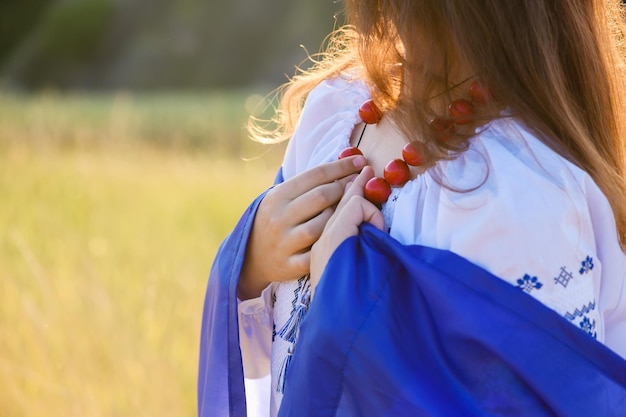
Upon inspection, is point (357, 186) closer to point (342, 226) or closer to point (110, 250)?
point (342, 226)

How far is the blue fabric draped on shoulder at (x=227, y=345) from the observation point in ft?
4.73

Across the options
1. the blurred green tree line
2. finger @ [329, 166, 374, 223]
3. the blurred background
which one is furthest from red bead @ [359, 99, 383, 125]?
the blurred green tree line

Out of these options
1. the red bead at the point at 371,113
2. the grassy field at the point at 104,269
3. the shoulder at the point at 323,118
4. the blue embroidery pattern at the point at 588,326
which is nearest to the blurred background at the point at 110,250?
the grassy field at the point at 104,269

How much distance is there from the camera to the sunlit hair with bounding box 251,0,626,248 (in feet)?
3.84

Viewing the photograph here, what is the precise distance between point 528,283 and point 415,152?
0.91ft

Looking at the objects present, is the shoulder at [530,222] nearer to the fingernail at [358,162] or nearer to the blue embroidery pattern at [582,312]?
the blue embroidery pattern at [582,312]

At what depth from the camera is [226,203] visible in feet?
14.9

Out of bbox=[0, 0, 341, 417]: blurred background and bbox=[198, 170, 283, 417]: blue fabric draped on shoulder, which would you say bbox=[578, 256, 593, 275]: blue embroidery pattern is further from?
bbox=[0, 0, 341, 417]: blurred background

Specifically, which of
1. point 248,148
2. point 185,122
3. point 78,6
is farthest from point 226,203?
point 78,6

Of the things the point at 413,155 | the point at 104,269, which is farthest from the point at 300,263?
the point at 104,269

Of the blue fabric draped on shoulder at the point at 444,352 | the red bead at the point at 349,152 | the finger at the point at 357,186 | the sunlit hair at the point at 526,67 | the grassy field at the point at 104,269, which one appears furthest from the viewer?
the grassy field at the point at 104,269

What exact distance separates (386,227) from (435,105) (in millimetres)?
215

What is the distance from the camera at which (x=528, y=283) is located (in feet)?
3.58

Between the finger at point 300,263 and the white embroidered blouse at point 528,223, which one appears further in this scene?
the finger at point 300,263
